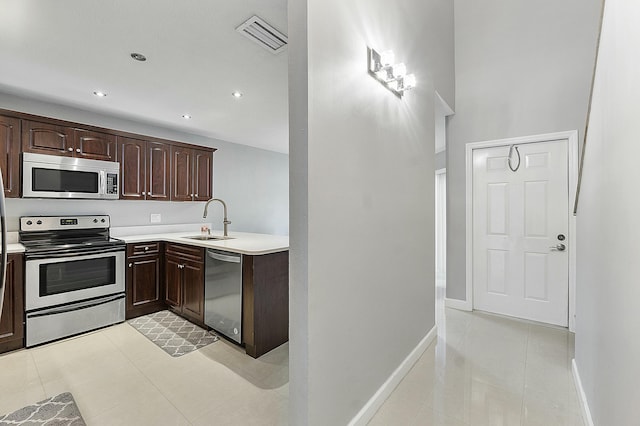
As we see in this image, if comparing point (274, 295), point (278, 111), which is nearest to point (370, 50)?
point (274, 295)

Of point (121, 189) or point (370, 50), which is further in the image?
point (121, 189)

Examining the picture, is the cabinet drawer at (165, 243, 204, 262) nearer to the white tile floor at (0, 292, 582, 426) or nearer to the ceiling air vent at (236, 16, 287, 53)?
the white tile floor at (0, 292, 582, 426)

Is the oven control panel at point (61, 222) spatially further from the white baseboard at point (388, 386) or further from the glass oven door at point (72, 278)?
the white baseboard at point (388, 386)

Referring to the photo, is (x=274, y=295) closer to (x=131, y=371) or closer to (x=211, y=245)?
(x=211, y=245)

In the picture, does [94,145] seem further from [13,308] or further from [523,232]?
[523,232]

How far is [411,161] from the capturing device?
2.29 meters

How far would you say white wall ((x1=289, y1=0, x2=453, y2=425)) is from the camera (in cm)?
131

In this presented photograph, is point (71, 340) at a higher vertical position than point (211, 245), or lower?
lower

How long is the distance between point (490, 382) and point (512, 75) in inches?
123

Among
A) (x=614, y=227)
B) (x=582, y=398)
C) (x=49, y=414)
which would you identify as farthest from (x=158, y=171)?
(x=582, y=398)

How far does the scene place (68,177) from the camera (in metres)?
3.16

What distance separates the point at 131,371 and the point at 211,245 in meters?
1.11

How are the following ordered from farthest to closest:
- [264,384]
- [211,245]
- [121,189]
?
[121,189]
[211,245]
[264,384]

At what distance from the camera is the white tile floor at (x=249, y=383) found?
5.66 feet
